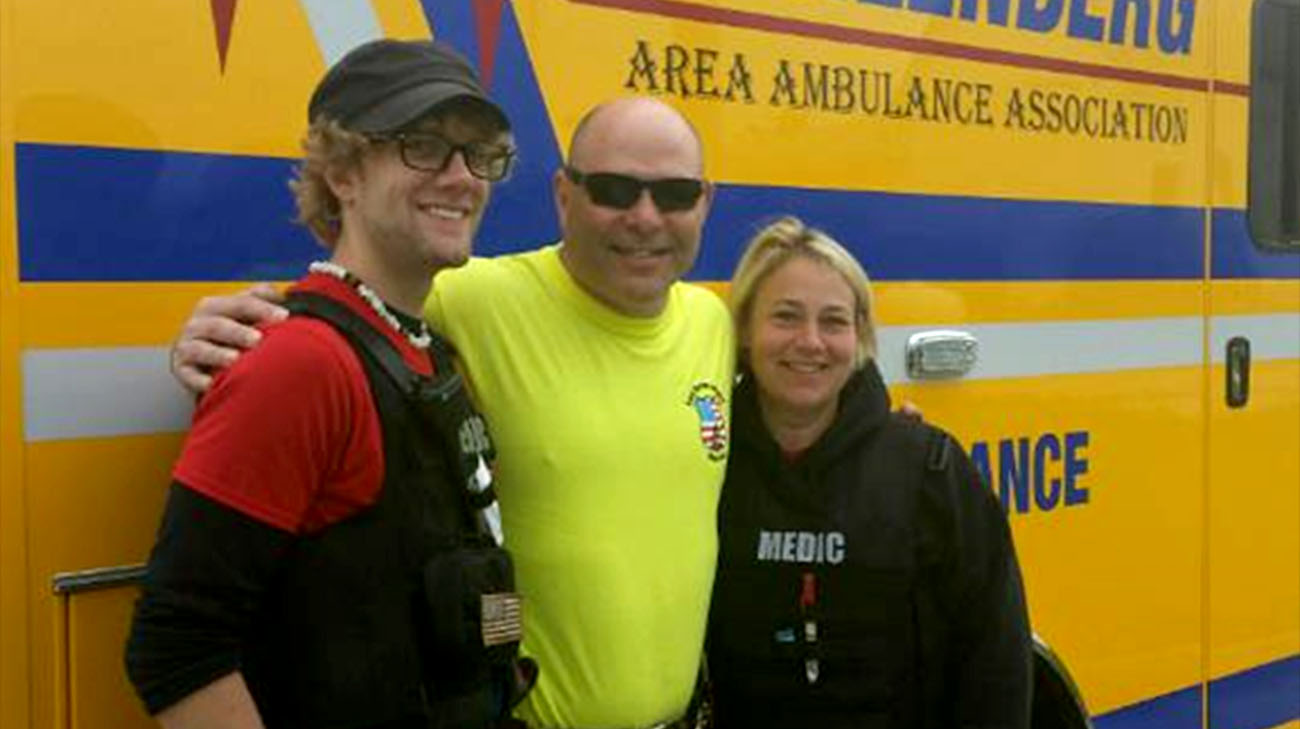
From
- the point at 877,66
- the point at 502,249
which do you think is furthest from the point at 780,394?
the point at 877,66

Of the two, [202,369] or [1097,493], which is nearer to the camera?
[202,369]

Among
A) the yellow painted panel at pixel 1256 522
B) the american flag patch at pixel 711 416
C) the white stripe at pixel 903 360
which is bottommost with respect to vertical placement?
the yellow painted panel at pixel 1256 522

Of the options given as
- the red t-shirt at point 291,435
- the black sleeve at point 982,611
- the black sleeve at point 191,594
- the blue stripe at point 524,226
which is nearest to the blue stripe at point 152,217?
the blue stripe at point 524,226

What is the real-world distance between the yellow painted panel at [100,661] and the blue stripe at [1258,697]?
2601mm

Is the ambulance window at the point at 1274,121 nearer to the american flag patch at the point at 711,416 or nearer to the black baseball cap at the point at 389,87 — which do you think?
the american flag patch at the point at 711,416

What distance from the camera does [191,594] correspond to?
5.71ft

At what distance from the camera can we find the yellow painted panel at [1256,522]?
3840mm

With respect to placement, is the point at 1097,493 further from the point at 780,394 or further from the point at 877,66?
the point at 780,394

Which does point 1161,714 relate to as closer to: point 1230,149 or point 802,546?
point 1230,149

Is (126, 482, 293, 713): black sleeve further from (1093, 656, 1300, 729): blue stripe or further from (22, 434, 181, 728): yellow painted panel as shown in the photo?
(1093, 656, 1300, 729): blue stripe

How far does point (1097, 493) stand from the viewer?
11.5 ft

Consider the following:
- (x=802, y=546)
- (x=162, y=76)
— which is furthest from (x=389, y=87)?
(x=802, y=546)

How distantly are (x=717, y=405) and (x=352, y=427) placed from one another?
744 millimetres

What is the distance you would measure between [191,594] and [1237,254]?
2.87 meters
